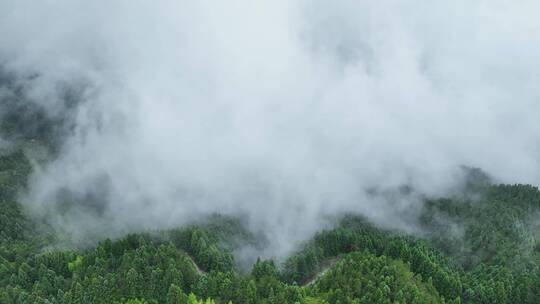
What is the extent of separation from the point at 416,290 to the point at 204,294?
72375 mm

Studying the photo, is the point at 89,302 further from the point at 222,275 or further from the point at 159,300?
the point at 222,275

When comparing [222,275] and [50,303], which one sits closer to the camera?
[50,303]

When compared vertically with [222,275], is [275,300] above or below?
below

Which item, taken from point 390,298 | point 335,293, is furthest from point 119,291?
point 390,298

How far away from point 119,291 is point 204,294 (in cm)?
2896

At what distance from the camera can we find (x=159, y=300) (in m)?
190

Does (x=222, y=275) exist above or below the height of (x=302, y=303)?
above

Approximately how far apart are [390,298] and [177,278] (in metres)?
73.9

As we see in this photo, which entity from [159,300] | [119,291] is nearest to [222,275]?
[159,300]

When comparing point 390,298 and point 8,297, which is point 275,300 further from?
point 8,297

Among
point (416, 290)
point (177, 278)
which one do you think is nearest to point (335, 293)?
point (416, 290)

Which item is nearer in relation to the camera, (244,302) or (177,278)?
(244,302)

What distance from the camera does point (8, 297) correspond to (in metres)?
189

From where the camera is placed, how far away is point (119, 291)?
626 ft
